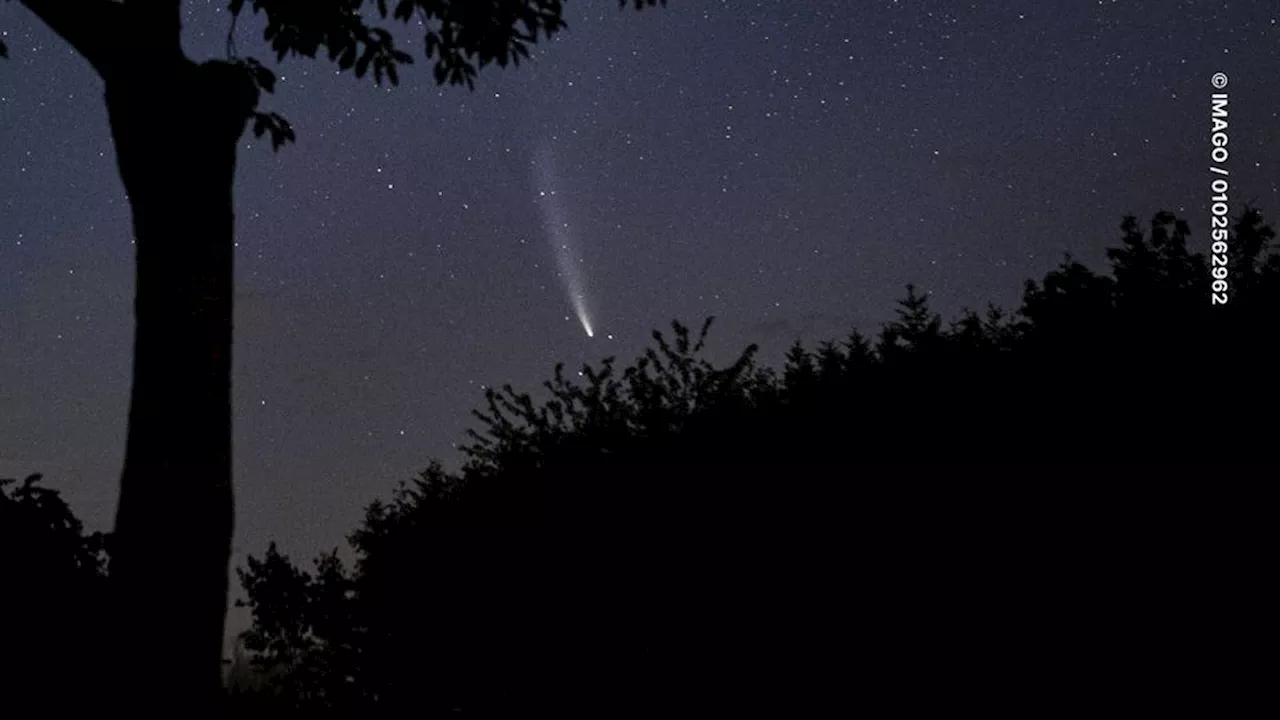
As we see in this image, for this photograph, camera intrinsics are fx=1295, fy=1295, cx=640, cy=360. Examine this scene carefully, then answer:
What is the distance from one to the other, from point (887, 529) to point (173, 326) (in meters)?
6.70

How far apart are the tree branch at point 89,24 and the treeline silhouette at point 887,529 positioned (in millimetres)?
7291

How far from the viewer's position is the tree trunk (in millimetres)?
6660

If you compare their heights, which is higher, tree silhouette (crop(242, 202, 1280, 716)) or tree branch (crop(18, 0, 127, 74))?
tree branch (crop(18, 0, 127, 74))

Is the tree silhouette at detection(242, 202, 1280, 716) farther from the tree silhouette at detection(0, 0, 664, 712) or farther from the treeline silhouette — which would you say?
the tree silhouette at detection(0, 0, 664, 712)

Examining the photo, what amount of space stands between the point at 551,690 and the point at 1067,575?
19.7 feet

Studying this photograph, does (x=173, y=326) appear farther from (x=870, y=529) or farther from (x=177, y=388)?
(x=870, y=529)

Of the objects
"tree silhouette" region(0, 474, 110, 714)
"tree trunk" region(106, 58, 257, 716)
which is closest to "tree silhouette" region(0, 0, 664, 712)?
"tree trunk" region(106, 58, 257, 716)

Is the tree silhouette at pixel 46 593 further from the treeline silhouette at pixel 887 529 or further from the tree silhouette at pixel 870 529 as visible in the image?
the tree silhouette at pixel 870 529

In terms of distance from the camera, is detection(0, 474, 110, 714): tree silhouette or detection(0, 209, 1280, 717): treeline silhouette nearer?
detection(0, 209, 1280, 717): treeline silhouette

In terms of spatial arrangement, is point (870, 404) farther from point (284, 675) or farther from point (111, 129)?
point (284, 675)

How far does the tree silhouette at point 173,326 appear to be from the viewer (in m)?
6.69

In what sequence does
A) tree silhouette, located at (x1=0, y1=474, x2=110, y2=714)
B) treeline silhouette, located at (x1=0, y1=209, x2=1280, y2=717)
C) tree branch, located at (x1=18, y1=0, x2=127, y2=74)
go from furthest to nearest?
tree silhouette, located at (x1=0, y1=474, x2=110, y2=714)
treeline silhouette, located at (x1=0, y1=209, x2=1280, y2=717)
tree branch, located at (x1=18, y1=0, x2=127, y2=74)

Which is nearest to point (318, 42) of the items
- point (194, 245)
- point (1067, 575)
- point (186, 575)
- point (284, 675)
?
point (194, 245)

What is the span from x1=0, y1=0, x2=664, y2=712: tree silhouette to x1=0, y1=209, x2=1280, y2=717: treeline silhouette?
6.27 metres
